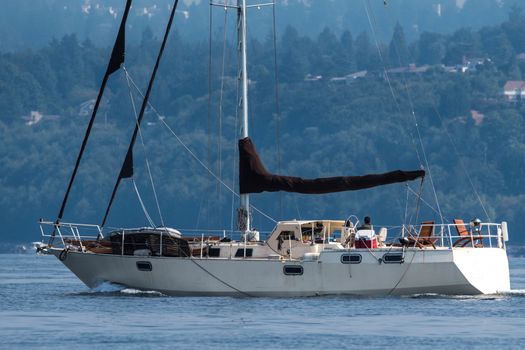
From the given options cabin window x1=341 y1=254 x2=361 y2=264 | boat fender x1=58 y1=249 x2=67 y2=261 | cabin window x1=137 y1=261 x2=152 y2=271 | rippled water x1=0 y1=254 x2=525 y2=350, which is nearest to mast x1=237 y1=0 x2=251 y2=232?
rippled water x1=0 y1=254 x2=525 y2=350

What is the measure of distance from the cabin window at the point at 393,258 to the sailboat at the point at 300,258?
0.10ft

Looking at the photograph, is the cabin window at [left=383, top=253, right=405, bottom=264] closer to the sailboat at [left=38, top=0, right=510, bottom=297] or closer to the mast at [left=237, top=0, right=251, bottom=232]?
the sailboat at [left=38, top=0, right=510, bottom=297]

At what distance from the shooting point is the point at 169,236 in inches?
2243

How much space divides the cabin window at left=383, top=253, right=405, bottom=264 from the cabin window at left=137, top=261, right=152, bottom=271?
7.95 meters

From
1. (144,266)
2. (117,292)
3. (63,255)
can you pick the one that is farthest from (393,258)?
(63,255)

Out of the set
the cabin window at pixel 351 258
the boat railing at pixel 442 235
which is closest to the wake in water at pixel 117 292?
the cabin window at pixel 351 258

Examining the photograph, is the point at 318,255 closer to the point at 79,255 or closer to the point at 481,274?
the point at 481,274

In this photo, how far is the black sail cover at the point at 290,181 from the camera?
56.9 meters

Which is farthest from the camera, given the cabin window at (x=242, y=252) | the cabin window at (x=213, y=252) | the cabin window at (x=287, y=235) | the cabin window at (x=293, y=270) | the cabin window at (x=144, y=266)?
the cabin window at (x=144, y=266)

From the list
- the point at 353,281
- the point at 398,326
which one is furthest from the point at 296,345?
the point at 353,281

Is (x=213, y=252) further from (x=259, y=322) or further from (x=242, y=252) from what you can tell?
(x=259, y=322)

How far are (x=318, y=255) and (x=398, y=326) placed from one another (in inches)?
298

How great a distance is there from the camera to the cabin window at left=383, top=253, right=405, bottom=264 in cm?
5425

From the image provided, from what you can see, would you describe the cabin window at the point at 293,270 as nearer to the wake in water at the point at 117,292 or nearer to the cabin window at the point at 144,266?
the wake in water at the point at 117,292
